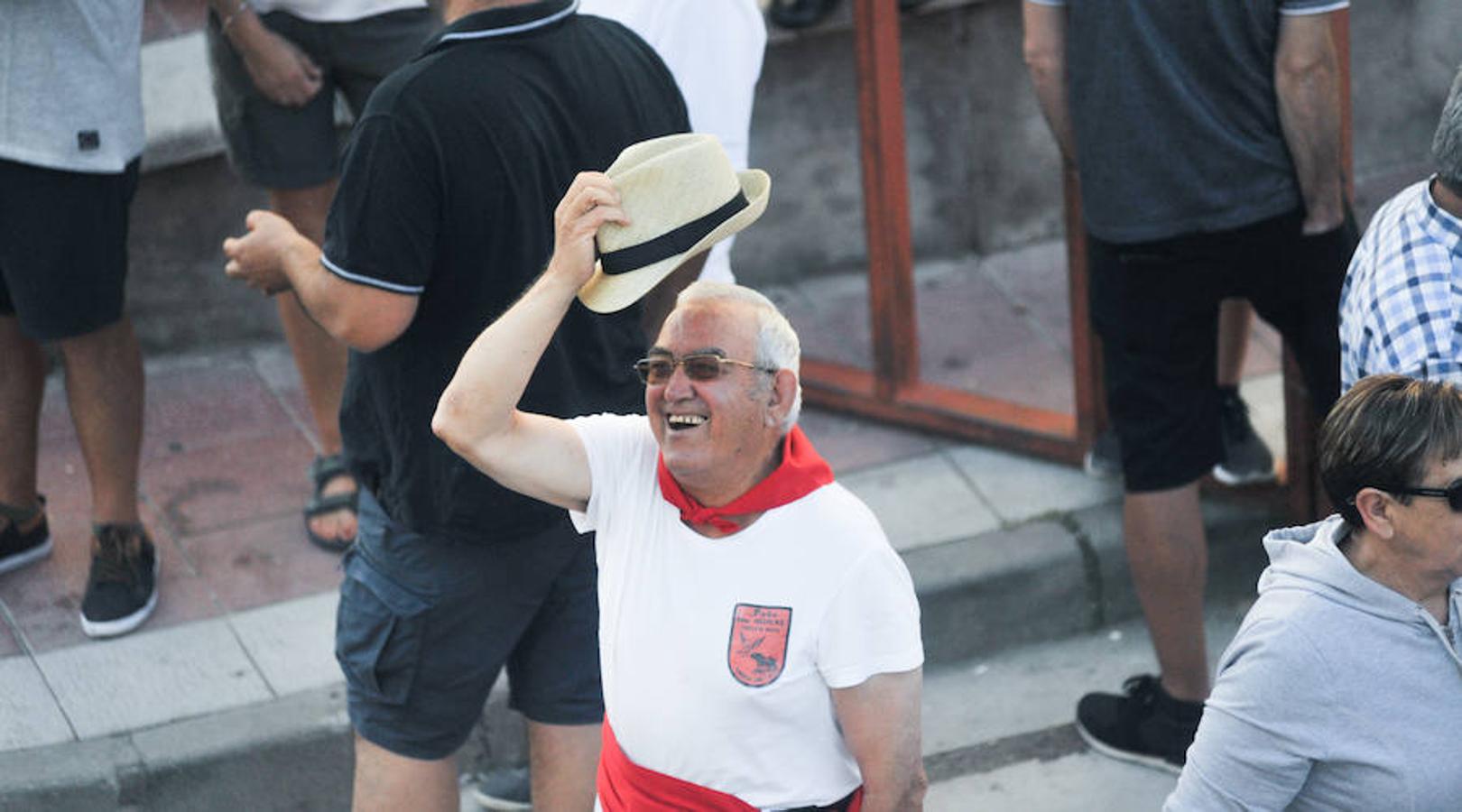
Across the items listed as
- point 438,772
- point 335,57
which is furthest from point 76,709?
point 335,57

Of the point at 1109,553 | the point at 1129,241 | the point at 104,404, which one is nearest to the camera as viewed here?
the point at 1129,241

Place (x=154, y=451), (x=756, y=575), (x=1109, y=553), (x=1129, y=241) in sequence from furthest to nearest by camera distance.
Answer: (x=154, y=451), (x=1109, y=553), (x=1129, y=241), (x=756, y=575)

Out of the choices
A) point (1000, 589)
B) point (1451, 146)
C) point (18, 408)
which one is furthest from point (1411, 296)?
point (18, 408)

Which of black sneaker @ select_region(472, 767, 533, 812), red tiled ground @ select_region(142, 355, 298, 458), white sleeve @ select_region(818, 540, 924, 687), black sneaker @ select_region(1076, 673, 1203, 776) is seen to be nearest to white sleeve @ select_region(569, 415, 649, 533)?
white sleeve @ select_region(818, 540, 924, 687)

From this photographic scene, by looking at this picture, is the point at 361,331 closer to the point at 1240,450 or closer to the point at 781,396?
the point at 781,396

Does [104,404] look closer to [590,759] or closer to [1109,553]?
[590,759]

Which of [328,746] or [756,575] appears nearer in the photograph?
[756,575]

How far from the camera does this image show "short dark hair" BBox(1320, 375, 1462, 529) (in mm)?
2902

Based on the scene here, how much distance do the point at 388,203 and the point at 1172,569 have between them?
6.48 feet

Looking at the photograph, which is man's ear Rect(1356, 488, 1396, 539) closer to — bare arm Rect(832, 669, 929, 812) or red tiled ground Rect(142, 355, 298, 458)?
bare arm Rect(832, 669, 929, 812)

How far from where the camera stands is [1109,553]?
5184 millimetres

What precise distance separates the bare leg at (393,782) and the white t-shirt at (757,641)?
2.20ft

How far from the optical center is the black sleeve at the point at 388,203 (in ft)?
11.0

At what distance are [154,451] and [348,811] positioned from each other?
4.90 feet
